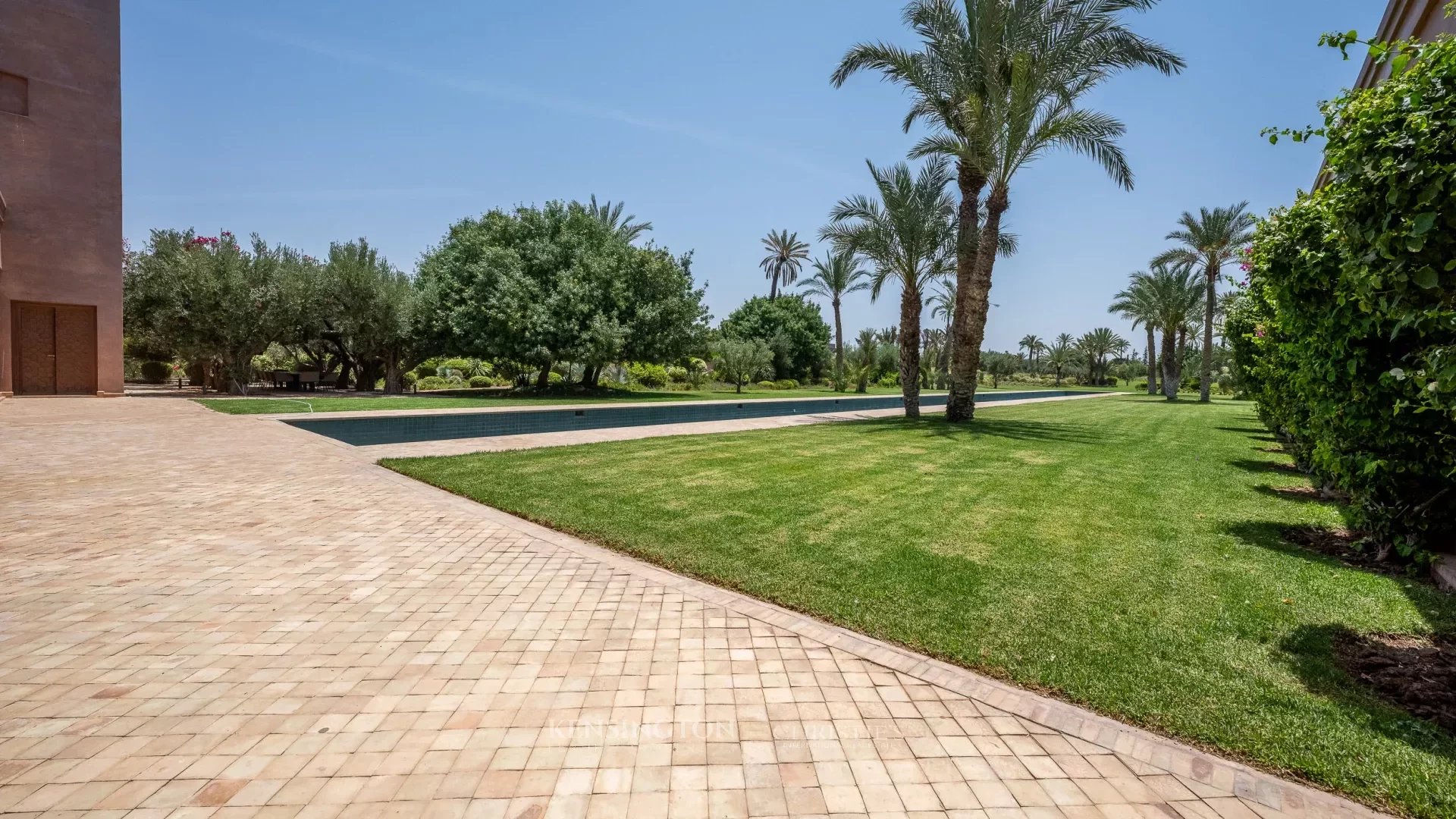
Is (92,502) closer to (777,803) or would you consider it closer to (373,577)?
(373,577)

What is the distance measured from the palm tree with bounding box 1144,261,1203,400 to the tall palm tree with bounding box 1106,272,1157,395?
1.15ft

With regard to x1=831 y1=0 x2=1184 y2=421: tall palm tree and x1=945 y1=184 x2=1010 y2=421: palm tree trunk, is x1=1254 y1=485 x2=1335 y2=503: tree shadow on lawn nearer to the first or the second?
x1=945 y1=184 x2=1010 y2=421: palm tree trunk

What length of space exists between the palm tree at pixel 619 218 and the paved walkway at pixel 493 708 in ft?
98.0

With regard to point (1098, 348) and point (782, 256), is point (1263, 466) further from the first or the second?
point (1098, 348)

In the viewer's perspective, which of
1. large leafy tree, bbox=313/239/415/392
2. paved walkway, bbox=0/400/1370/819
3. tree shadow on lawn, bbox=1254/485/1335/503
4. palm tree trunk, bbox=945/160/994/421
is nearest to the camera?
paved walkway, bbox=0/400/1370/819

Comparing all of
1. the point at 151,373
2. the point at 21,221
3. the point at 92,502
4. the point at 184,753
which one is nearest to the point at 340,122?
the point at 21,221

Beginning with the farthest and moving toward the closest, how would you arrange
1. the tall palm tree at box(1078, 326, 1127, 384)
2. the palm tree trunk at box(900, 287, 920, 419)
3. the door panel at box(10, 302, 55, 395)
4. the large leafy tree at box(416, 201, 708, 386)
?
1. the tall palm tree at box(1078, 326, 1127, 384)
2. the large leafy tree at box(416, 201, 708, 386)
3. the door panel at box(10, 302, 55, 395)
4. the palm tree trunk at box(900, 287, 920, 419)

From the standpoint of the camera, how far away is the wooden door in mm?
19281

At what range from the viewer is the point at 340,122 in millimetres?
18250

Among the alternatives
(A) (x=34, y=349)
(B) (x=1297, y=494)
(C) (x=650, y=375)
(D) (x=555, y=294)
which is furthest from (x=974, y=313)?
(A) (x=34, y=349)

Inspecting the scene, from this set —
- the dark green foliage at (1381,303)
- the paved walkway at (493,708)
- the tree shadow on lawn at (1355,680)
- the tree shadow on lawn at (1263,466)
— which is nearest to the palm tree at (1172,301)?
the tree shadow on lawn at (1263,466)

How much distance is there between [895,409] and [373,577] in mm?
21579

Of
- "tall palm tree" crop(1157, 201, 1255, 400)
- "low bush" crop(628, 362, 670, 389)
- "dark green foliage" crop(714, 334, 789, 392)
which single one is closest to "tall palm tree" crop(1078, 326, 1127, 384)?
"tall palm tree" crop(1157, 201, 1255, 400)

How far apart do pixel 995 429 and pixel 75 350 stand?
27.4m
